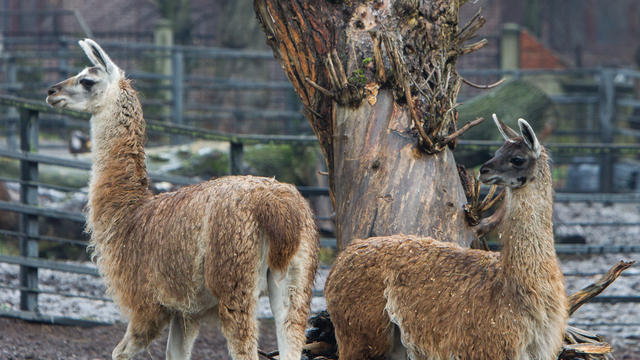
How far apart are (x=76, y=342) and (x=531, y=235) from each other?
346cm

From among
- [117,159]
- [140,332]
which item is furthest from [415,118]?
[140,332]

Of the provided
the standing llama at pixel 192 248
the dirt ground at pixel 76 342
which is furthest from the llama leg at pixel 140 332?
the dirt ground at pixel 76 342

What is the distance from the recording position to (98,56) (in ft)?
13.3

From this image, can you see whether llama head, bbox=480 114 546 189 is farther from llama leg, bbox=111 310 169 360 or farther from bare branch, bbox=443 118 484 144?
llama leg, bbox=111 310 169 360

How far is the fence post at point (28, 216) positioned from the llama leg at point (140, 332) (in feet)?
6.96

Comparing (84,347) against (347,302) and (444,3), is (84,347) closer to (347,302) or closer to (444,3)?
(347,302)

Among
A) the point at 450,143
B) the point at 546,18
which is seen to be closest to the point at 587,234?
the point at 450,143

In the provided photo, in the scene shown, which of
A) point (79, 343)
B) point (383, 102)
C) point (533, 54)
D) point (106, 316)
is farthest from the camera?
point (533, 54)

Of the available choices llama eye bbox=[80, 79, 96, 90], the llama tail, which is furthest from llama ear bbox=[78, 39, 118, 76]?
the llama tail

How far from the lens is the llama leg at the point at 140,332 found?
354 centimetres

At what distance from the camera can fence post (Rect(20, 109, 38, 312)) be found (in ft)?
17.7

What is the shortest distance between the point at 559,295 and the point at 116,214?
2.36 m

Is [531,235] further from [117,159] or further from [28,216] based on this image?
[28,216]

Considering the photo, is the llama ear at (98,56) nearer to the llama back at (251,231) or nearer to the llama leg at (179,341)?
the llama back at (251,231)
